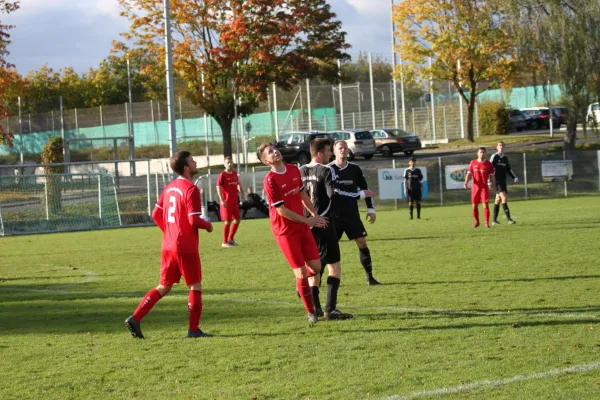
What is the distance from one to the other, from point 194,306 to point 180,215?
917 millimetres

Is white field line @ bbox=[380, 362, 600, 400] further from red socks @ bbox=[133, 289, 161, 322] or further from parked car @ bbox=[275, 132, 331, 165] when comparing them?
parked car @ bbox=[275, 132, 331, 165]

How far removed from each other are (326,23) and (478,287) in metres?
36.4

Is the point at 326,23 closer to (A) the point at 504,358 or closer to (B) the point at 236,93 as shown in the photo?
→ (B) the point at 236,93

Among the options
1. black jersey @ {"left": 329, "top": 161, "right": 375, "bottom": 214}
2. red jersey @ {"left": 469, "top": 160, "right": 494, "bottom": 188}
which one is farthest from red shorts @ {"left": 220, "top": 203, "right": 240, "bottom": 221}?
black jersey @ {"left": 329, "top": 161, "right": 375, "bottom": 214}

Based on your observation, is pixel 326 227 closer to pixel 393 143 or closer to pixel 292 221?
pixel 292 221

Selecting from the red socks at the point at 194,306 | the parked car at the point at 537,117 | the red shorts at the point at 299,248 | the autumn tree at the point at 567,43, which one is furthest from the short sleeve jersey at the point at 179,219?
the parked car at the point at 537,117

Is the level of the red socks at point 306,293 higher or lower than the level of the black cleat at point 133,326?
higher

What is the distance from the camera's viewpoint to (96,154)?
5572cm

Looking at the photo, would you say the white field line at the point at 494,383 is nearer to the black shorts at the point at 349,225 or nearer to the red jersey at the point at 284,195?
the red jersey at the point at 284,195

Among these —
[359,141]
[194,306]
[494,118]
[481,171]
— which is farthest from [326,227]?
[494,118]

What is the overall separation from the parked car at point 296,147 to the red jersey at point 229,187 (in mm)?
24854

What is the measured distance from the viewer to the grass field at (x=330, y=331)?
6.68 m

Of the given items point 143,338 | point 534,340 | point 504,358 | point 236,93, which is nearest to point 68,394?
point 143,338

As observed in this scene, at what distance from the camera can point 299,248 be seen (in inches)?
369
